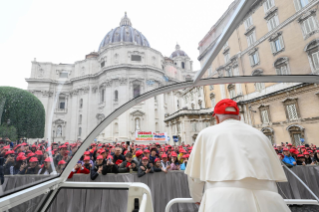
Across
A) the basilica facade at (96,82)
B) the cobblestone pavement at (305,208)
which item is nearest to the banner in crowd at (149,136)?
the cobblestone pavement at (305,208)

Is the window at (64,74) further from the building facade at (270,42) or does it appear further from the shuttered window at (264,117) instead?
the shuttered window at (264,117)

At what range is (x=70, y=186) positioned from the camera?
84.5 inches

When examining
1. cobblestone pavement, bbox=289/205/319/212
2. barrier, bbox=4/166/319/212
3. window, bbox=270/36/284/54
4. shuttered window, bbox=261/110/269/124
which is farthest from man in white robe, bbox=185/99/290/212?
shuttered window, bbox=261/110/269/124

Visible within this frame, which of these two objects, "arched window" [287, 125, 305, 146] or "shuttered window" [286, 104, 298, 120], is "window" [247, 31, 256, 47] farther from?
"arched window" [287, 125, 305, 146]

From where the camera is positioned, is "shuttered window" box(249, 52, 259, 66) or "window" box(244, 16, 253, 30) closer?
"window" box(244, 16, 253, 30)

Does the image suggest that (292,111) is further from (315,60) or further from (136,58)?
(136,58)

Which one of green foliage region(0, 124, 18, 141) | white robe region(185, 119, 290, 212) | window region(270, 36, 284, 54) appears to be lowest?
white robe region(185, 119, 290, 212)

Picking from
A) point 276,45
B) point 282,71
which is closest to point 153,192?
point 282,71

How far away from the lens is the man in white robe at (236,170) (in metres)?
1.35

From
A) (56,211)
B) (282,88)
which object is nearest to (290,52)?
(282,88)

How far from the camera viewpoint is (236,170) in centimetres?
144

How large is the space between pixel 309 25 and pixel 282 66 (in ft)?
3.22

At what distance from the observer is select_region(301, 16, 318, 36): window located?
2694 millimetres

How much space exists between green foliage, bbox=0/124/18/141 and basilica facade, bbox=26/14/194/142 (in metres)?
0.72
